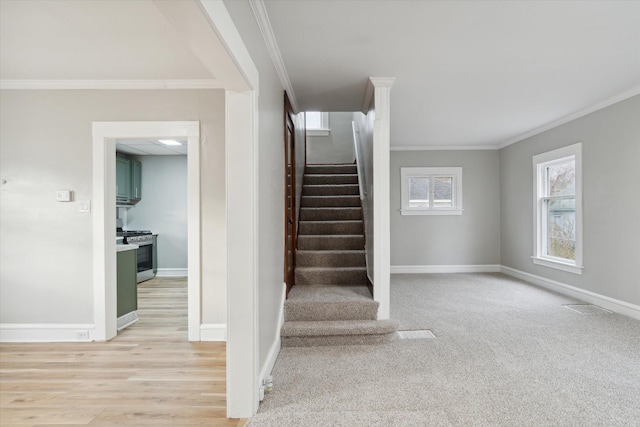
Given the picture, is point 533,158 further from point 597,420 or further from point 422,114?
point 597,420

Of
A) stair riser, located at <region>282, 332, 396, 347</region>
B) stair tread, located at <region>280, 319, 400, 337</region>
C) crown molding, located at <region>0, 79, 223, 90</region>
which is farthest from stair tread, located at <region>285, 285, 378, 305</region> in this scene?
crown molding, located at <region>0, 79, 223, 90</region>

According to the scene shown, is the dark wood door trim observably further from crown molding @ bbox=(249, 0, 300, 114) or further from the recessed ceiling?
the recessed ceiling

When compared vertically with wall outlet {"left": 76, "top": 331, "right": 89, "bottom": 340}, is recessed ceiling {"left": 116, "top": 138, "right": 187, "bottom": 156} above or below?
above

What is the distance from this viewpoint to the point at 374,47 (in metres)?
2.49

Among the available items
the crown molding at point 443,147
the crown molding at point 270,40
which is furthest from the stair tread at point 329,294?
the crown molding at point 443,147

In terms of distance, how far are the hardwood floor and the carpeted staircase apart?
794 mm

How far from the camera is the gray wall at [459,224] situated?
6188 millimetres

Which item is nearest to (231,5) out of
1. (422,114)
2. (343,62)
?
(343,62)

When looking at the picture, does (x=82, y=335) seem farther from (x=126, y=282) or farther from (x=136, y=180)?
(x=136, y=180)

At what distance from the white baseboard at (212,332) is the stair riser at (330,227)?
1.79m

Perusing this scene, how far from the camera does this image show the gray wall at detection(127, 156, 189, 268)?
6188 mm

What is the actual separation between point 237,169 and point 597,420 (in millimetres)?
2499

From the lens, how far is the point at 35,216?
305 cm

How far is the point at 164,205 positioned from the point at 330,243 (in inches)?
149
